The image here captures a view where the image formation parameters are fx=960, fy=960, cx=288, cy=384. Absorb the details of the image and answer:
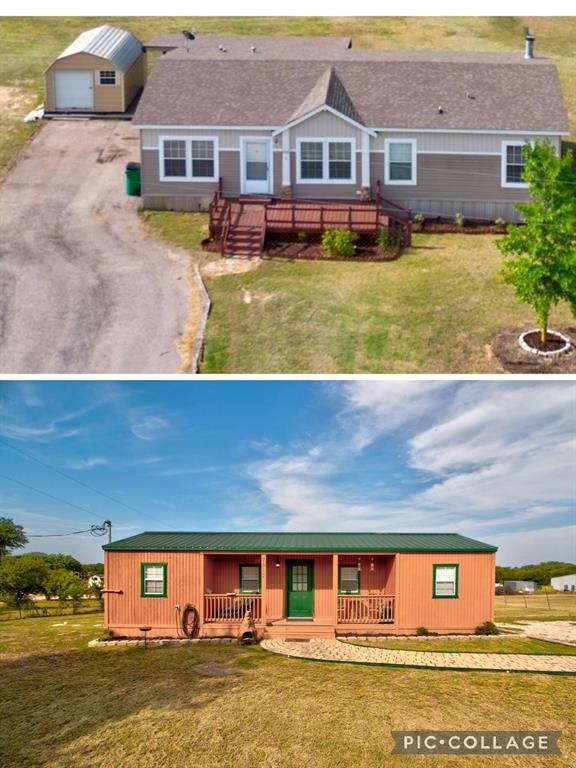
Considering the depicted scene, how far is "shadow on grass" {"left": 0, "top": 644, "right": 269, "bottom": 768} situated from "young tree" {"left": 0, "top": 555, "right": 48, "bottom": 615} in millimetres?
5485

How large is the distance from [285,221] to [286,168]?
3.23 m

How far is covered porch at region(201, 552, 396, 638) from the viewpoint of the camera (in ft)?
74.3

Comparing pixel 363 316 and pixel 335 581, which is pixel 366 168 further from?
pixel 335 581

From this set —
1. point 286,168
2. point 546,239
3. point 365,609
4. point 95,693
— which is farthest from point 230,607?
point 286,168

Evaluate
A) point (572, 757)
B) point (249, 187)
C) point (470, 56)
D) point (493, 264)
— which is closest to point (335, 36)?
point (470, 56)

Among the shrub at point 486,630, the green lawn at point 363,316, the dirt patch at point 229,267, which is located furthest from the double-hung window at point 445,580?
the dirt patch at point 229,267

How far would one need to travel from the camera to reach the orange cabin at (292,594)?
74.2 feet

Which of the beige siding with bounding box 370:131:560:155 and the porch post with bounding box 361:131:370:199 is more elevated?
the beige siding with bounding box 370:131:560:155

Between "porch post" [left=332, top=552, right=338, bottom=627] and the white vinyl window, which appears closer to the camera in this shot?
"porch post" [left=332, top=552, right=338, bottom=627]

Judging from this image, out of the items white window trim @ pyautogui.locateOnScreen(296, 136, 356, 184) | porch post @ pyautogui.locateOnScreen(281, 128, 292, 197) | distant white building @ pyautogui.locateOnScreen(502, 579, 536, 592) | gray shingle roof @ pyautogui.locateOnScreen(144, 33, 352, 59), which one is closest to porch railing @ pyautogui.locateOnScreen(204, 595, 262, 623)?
distant white building @ pyautogui.locateOnScreen(502, 579, 536, 592)

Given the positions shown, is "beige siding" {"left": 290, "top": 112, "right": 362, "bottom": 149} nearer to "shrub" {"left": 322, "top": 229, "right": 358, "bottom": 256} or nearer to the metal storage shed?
"shrub" {"left": 322, "top": 229, "right": 358, "bottom": 256}

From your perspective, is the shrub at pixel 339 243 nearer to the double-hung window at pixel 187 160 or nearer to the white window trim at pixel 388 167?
the white window trim at pixel 388 167

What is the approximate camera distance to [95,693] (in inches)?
704

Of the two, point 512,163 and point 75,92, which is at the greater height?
point 75,92
